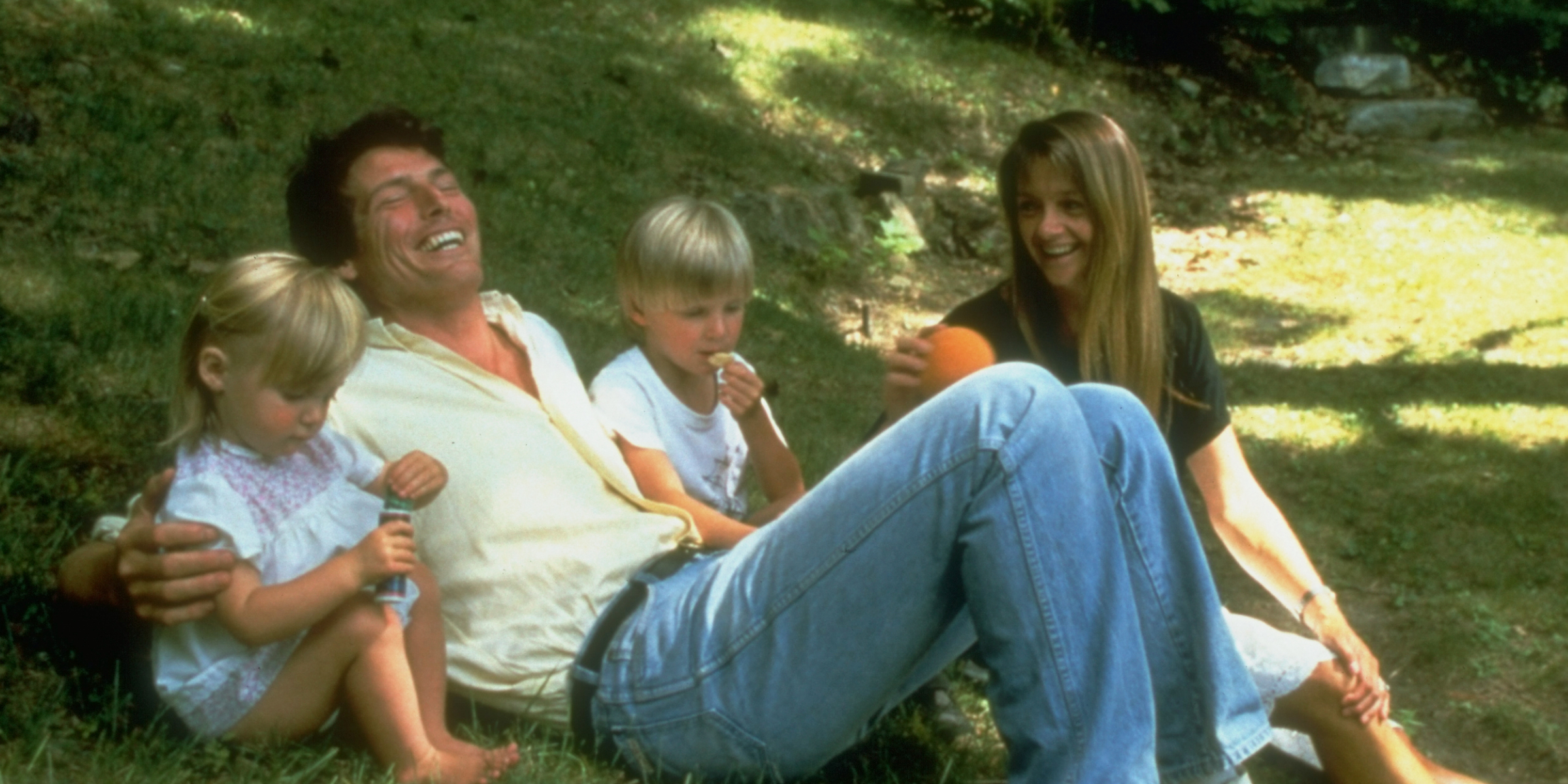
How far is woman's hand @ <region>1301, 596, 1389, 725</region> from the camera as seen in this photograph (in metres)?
3.21

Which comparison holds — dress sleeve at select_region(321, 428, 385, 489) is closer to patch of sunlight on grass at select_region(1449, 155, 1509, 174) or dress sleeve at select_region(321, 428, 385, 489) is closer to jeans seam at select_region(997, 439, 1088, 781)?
jeans seam at select_region(997, 439, 1088, 781)

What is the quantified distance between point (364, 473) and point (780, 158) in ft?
20.8

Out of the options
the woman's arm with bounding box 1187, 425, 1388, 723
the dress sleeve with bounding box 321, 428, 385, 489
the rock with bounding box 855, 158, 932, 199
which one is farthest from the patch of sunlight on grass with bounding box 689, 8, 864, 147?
the dress sleeve with bounding box 321, 428, 385, 489

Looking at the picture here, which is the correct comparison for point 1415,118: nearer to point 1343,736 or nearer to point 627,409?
point 1343,736

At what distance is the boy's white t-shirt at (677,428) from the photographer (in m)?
3.30

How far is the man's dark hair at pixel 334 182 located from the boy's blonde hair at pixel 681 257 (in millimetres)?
476

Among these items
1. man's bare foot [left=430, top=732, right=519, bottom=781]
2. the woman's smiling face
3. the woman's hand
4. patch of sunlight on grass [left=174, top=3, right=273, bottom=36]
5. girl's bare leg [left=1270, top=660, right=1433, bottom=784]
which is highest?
patch of sunlight on grass [left=174, top=3, right=273, bottom=36]

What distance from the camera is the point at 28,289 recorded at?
4.49 metres

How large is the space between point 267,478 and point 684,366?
1.05 metres

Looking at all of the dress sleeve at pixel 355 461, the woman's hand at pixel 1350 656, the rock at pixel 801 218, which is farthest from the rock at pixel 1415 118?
the dress sleeve at pixel 355 461

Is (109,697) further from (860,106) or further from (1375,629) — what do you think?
(860,106)

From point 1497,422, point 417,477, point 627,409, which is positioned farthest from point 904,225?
point 417,477

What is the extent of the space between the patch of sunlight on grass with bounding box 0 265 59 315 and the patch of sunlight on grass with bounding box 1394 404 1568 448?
5.25 m

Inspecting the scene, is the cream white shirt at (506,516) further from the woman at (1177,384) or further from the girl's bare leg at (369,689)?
the woman at (1177,384)
